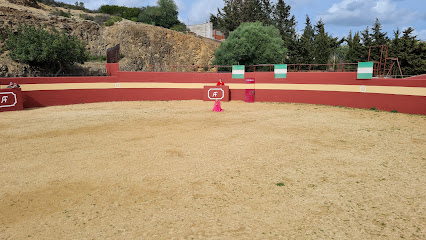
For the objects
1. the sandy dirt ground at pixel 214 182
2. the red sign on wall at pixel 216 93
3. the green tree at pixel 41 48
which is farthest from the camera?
the green tree at pixel 41 48

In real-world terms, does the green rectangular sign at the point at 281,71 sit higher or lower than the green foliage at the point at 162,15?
lower

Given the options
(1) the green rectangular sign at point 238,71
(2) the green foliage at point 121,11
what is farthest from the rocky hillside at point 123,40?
(1) the green rectangular sign at point 238,71

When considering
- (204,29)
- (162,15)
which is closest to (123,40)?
(162,15)

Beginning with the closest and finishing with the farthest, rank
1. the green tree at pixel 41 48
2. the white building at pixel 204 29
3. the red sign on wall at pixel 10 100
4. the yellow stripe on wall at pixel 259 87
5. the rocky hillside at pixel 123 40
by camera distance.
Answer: the yellow stripe on wall at pixel 259 87, the red sign on wall at pixel 10 100, the green tree at pixel 41 48, the rocky hillside at pixel 123 40, the white building at pixel 204 29

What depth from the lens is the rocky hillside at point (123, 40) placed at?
36.0 m

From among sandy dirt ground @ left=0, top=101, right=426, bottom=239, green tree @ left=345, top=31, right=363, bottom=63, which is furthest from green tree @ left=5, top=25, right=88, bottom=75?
green tree @ left=345, top=31, right=363, bottom=63

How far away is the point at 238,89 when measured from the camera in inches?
888

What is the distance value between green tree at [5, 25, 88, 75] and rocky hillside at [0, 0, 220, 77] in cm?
132

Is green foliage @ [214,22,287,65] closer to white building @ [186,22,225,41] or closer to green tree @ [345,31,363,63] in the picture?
green tree @ [345,31,363,63]

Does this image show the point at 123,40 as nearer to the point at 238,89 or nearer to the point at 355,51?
the point at 238,89

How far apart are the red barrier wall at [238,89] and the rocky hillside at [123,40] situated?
45.3 feet

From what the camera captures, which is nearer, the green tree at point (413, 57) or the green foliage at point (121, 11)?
the green tree at point (413, 57)

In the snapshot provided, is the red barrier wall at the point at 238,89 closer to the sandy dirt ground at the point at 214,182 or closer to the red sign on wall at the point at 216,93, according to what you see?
the red sign on wall at the point at 216,93

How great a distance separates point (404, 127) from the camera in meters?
12.5
